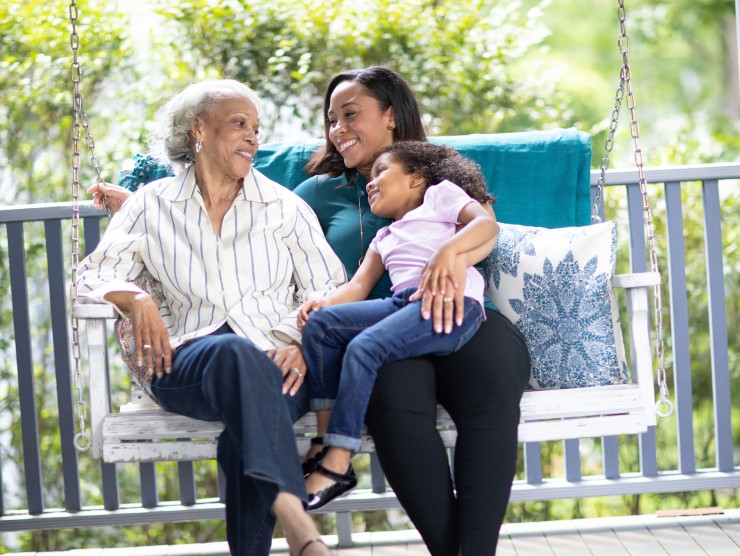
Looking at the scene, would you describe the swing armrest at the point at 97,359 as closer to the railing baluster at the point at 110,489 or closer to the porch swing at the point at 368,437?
the porch swing at the point at 368,437

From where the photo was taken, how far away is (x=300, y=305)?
2480mm

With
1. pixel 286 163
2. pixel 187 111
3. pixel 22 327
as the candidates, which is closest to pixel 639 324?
pixel 286 163

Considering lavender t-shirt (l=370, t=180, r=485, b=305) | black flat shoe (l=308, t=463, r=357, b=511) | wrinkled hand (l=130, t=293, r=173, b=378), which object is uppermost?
lavender t-shirt (l=370, t=180, r=485, b=305)

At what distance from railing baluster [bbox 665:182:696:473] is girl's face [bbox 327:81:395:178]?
3.07 feet

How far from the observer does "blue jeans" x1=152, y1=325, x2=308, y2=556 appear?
6.37ft

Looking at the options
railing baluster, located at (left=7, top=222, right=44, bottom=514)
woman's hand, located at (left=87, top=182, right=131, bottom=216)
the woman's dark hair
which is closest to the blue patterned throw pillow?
the woman's dark hair

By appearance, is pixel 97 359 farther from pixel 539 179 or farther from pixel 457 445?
pixel 539 179

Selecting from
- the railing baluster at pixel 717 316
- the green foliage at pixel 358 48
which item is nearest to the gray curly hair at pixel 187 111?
the railing baluster at pixel 717 316

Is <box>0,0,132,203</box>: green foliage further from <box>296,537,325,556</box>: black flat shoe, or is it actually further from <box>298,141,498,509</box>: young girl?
<box>296,537,325,556</box>: black flat shoe

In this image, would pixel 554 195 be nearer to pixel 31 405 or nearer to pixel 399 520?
pixel 31 405

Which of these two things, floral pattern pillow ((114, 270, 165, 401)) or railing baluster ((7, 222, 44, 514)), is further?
railing baluster ((7, 222, 44, 514))

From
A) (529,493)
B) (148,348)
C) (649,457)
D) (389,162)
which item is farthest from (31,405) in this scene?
(649,457)

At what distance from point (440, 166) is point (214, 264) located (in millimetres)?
658

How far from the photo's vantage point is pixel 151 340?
223cm
